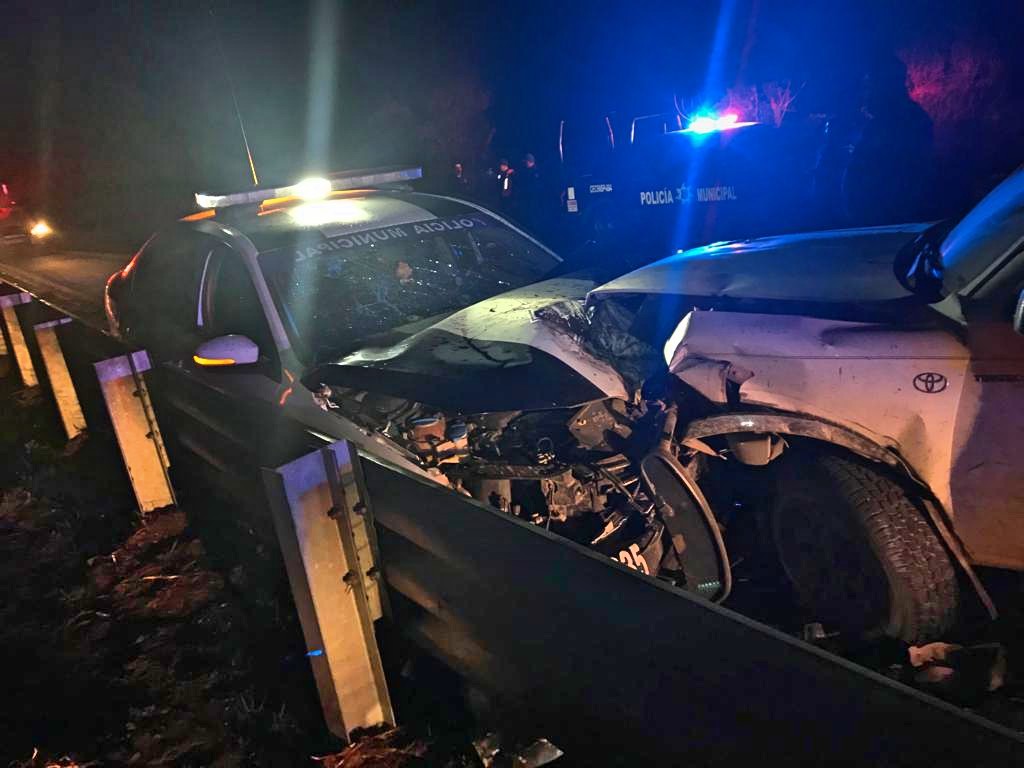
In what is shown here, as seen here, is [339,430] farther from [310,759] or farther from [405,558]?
[310,759]

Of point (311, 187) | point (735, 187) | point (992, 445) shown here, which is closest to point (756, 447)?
point (992, 445)

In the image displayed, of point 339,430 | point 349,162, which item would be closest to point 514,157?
point 349,162

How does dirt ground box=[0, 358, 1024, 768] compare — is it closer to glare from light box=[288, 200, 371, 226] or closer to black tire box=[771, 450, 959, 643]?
black tire box=[771, 450, 959, 643]

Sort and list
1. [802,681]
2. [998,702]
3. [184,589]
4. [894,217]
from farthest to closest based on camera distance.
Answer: [894,217] < [184,589] < [998,702] < [802,681]

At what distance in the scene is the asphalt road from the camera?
9.74 meters

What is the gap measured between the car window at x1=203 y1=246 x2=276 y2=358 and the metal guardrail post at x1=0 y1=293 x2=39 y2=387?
3073 millimetres

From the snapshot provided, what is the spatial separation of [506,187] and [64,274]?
916 centimetres

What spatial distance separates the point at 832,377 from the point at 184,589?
2.98 m

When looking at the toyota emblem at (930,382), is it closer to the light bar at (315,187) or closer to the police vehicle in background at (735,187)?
the light bar at (315,187)

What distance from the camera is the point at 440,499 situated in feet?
6.80

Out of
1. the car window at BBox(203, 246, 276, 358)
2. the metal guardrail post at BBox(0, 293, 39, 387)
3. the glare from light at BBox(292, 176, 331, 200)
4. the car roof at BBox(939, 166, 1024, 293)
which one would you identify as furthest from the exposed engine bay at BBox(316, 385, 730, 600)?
the metal guardrail post at BBox(0, 293, 39, 387)

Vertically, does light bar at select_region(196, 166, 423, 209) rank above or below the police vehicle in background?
above

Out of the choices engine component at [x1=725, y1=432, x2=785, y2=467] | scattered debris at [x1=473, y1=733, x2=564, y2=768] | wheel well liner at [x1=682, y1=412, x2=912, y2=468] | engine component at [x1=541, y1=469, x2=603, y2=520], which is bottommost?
scattered debris at [x1=473, y1=733, x2=564, y2=768]

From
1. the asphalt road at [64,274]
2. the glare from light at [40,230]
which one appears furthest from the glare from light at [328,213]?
the glare from light at [40,230]
